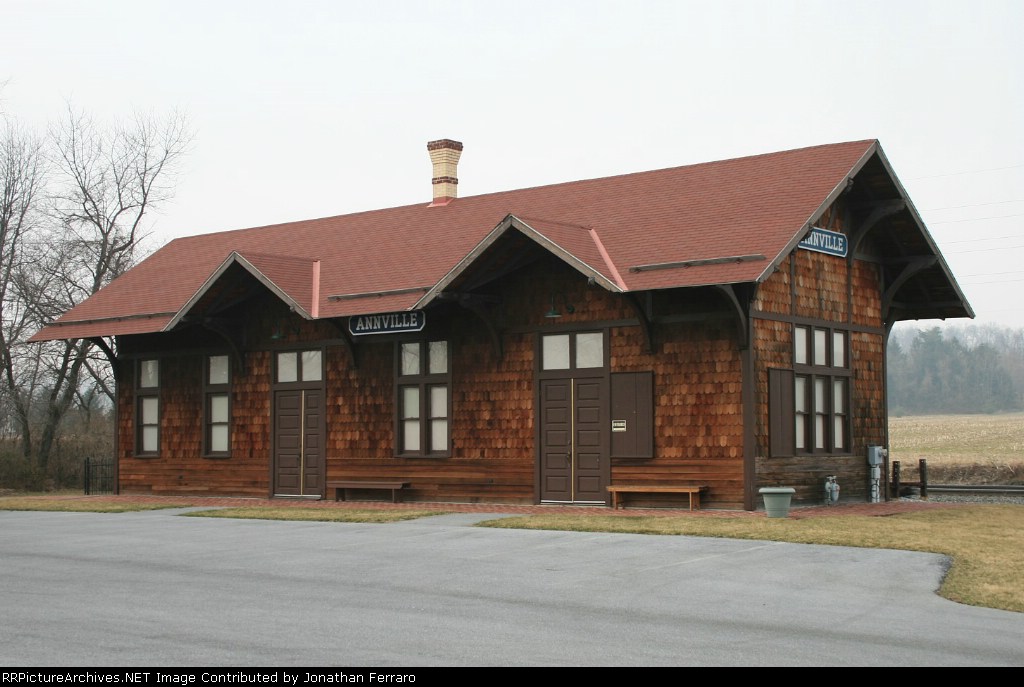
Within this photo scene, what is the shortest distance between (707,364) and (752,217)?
2.47m

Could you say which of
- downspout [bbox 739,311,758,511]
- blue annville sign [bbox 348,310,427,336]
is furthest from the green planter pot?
blue annville sign [bbox 348,310,427,336]

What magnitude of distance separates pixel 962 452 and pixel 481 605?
3966 centimetres

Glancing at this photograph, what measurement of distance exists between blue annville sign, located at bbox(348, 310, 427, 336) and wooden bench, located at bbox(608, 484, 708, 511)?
4590 millimetres

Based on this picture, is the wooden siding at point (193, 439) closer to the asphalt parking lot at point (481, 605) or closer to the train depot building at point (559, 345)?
the train depot building at point (559, 345)

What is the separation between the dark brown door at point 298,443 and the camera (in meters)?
24.9

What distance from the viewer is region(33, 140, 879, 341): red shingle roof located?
19.9 metres

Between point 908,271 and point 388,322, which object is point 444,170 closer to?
point 388,322

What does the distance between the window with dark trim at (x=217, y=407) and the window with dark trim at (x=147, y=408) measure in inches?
60.5

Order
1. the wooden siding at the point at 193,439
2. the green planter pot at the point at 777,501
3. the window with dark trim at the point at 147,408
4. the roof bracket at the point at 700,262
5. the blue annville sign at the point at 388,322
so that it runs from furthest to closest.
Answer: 1. the window with dark trim at the point at 147,408
2. the wooden siding at the point at 193,439
3. the blue annville sign at the point at 388,322
4. the roof bracket at the point at 700,262
5. the green planter pot at the point at 777,501

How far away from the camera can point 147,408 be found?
27.9 metres

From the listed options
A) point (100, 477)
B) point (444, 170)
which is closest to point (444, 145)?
point (444, 170)

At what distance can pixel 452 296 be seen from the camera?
21562 millimetres

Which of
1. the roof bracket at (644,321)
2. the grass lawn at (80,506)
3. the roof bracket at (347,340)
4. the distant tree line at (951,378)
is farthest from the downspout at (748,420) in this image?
the distant tree line at (951,378)
